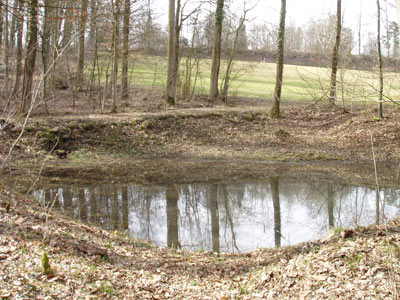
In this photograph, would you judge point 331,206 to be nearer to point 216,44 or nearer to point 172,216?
point 172,216

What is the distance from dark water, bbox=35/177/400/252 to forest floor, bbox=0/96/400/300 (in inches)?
33.2

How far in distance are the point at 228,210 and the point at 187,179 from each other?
3299 millimetres

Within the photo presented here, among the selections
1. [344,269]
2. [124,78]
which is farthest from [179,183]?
[124,78]

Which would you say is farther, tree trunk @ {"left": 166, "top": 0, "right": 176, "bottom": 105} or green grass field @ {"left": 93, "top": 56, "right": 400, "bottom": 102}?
green grass field @ {"left": 93, "top": 56, "right": 400, "bottom": 102}

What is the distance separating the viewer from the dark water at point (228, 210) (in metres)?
8.81

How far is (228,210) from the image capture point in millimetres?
10633

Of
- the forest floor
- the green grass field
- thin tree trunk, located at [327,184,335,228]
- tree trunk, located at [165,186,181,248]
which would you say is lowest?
tree trunk, located at [165,186,181,248]

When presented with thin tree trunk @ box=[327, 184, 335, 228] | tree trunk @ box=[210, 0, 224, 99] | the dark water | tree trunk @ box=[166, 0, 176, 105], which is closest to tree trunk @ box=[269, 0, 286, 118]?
tree trunk @ box=[210, 0, 224, 99]

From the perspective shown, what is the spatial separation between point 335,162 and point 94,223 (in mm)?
10719

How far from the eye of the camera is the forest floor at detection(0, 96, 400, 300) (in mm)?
5395

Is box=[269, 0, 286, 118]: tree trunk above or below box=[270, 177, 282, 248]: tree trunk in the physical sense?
above

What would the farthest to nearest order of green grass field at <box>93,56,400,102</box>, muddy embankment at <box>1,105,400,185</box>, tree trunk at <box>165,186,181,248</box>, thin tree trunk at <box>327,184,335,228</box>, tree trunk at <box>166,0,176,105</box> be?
green grass field at <box>93,56,400,102</box> → tree trunk at <box>166,0,176,105</box> → muddy embankment at <box>1,105,400,185</box> → thin tree trunk at <box>327,184,335,228</box> → tree trunk at <box>165,186,181,248</box>

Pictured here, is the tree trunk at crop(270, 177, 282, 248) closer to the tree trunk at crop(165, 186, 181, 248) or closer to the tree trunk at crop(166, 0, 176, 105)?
the tree trunk at crop(165, 186, 181, 248)

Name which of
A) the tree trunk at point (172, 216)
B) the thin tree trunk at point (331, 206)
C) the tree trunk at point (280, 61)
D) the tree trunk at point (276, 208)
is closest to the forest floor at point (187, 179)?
the tree trunk at point (280, 61)
